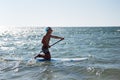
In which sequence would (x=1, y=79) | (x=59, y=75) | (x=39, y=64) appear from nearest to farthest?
(x=1, y=79)
(x=59, y=75)
(x=39, y=64)

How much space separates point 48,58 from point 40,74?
3571mm

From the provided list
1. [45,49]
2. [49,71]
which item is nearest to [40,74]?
[49,71]

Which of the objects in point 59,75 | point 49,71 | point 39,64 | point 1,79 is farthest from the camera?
point 39,64

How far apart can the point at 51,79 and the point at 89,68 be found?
2.95 meters

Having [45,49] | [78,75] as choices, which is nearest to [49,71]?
[78,75]

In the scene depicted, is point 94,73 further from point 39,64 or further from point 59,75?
point 39,64

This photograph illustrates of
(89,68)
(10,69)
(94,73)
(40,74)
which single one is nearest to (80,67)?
(89,68)

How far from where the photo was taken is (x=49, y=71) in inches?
509

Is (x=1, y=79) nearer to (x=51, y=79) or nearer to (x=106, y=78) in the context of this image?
(x=51, y=79)

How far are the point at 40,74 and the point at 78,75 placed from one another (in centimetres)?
174

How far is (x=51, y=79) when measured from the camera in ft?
36.4

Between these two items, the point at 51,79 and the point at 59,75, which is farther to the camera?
the point at 59,75

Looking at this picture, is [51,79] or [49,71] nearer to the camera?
[51,79]

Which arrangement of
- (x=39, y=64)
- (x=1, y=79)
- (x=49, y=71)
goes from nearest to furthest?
(x=1, y=79), (x=49, y=71), (x=39, y=64)
